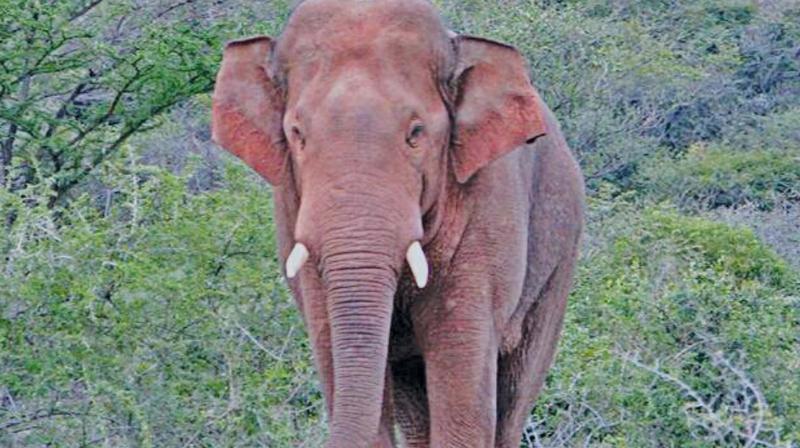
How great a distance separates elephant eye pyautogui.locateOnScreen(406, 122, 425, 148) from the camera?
5188mm

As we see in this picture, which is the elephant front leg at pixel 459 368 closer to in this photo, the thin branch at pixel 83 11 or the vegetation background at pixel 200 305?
the vegetation background at pixel 200 305

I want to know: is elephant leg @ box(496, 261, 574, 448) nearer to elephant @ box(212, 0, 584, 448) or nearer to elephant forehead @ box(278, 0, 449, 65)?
elephant @ box(212, 0, 584, 448)

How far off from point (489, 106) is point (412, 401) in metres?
1.08

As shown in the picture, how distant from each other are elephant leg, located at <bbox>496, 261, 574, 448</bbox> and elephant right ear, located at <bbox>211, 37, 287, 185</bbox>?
1.11 metres

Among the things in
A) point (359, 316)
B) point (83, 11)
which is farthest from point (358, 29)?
point (83, 11)

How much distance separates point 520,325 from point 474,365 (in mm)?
594

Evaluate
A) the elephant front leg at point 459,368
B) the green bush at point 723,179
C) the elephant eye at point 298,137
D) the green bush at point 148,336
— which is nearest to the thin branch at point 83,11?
the green bush at point 148,336

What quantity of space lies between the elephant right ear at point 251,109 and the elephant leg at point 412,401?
863 millimetres

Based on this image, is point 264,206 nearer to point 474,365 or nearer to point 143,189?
point 143,189

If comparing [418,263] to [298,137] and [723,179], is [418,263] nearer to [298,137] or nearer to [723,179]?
[298,137]

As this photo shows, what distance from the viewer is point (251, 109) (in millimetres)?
5473

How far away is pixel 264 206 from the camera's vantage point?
832 cm

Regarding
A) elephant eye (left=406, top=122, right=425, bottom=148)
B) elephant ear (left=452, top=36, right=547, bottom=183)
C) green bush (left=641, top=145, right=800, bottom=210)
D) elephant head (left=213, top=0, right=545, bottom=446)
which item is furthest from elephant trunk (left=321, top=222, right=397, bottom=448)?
green bush (left=641, top=145, right=800, bottom=210)

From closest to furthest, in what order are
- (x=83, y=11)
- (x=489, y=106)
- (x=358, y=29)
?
(x=358, y=29) → (x=489, y=106) → (x=83, y=11)
